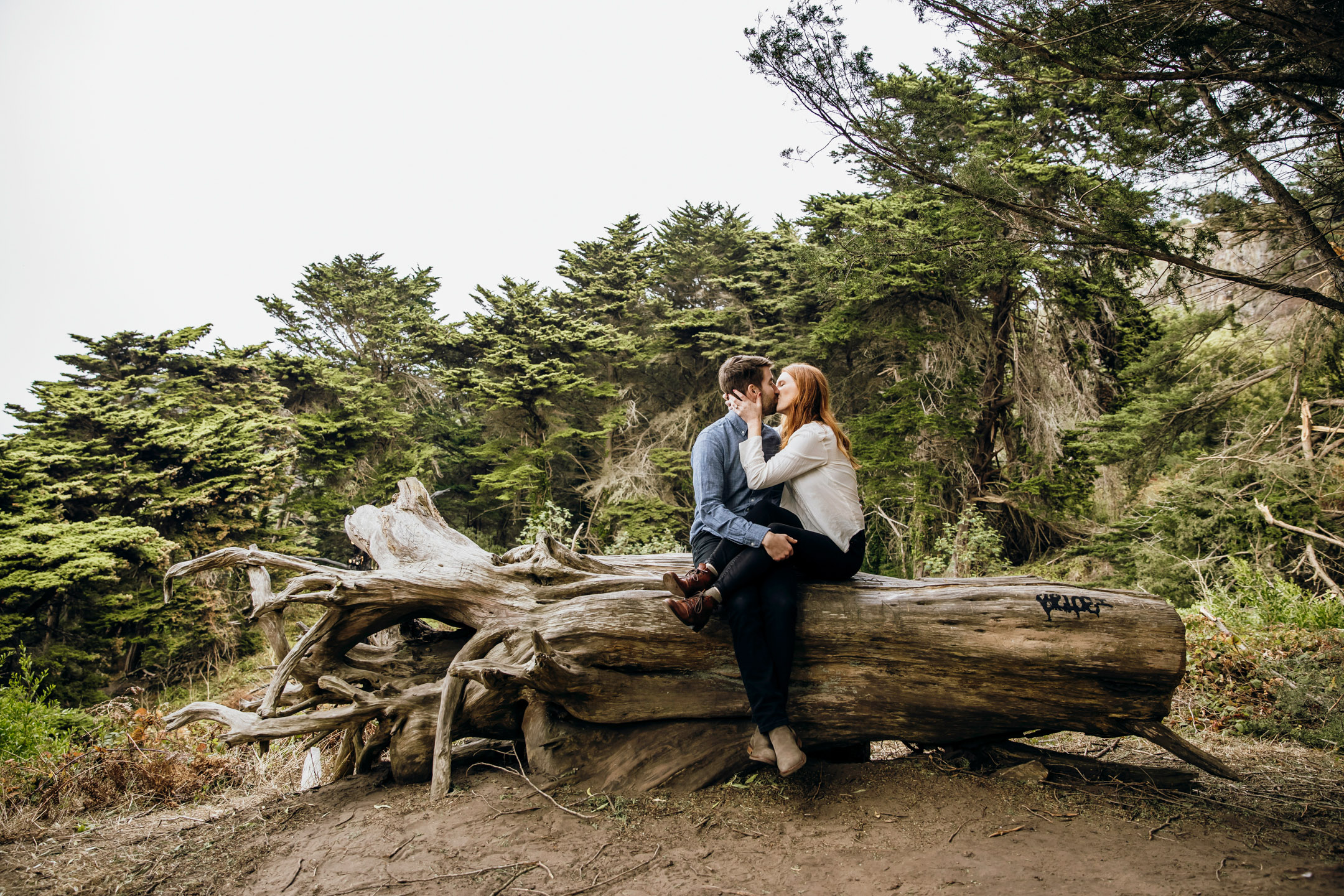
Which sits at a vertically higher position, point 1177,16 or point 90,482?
point 1177,16

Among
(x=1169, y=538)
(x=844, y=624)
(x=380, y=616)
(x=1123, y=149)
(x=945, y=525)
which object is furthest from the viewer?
(x=945, y=525)

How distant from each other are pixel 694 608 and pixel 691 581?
146 millimetres

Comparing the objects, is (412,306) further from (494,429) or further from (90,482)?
(90,482)

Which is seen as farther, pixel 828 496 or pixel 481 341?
pixel 481 341

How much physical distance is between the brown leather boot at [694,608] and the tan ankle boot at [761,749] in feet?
1.97

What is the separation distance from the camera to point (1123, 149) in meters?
5.67

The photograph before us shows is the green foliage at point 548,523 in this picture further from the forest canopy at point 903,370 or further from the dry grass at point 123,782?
the dry grass at point 123,782

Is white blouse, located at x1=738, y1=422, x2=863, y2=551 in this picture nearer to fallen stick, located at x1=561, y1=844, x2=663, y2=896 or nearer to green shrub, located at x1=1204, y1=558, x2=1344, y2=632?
fallen stick, located at x1=561, y1=844, x2=663, y2=896

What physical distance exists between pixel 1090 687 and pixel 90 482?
645 inches

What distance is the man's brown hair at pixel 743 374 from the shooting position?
3.64 metres

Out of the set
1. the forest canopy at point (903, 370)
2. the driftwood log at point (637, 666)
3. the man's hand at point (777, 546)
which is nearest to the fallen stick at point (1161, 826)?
the driftwood log at point (637, 666)

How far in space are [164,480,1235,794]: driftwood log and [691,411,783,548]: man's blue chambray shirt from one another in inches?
24.9

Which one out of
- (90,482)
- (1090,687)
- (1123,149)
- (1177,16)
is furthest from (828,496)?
(90,482)

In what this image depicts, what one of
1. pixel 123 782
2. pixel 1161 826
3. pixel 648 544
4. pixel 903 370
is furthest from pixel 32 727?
pixel 903 370
